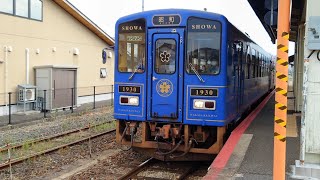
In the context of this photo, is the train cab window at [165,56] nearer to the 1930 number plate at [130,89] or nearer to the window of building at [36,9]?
the 1930 number plate at [130,89]

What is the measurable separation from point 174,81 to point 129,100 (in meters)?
1.09

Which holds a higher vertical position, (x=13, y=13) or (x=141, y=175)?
(x=13, y=13)

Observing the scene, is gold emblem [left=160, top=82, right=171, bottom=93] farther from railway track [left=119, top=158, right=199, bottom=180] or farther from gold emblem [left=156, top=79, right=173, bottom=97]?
railway track [left=119, top=158, right=199, bottom=180]

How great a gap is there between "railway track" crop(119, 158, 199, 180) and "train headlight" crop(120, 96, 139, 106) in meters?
1.39

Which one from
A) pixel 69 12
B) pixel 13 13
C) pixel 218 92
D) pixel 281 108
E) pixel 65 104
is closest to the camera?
pixel 281 108

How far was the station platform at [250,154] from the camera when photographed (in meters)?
6.08

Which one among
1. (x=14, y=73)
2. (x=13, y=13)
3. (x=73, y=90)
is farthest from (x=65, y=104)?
(x=13, y=13)

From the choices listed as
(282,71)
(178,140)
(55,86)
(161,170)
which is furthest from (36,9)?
(282,71)

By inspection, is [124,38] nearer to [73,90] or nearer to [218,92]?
[218,92]

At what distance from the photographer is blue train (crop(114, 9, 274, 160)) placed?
785 centimetres

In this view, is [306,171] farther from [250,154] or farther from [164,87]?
[164,87]

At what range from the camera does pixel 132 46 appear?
27.6 ft

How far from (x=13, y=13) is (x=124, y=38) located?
10.4 m

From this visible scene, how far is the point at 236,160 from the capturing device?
6793mm
